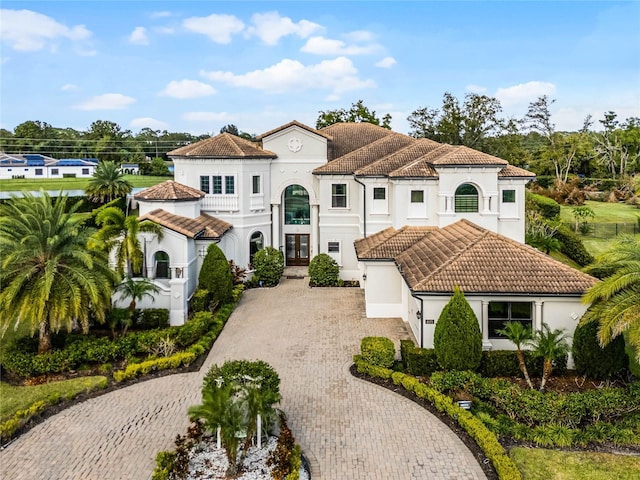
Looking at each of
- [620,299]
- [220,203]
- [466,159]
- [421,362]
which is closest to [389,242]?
[466,159]

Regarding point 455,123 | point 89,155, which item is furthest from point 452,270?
point 89,155

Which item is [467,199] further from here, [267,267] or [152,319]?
[152,319]

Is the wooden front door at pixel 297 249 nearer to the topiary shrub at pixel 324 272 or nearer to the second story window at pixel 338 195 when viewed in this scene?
the second story window at pixel 338 195

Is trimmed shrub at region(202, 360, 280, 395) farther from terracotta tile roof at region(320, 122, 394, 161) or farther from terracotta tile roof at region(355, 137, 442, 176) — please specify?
terracotta tile roof at region(320, 122, 394, 161)

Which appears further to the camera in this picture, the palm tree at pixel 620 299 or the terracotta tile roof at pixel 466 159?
the terracotta tile roof at pixel 466 159

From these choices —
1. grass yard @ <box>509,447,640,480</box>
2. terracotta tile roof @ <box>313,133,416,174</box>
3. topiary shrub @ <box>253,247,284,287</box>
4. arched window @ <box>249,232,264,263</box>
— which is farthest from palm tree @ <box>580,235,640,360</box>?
arched window @ <box>249,232,264,263</box>

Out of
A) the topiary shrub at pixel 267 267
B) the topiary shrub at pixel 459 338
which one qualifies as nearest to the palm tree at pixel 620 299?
the topiary shrub at pixel 459 338
